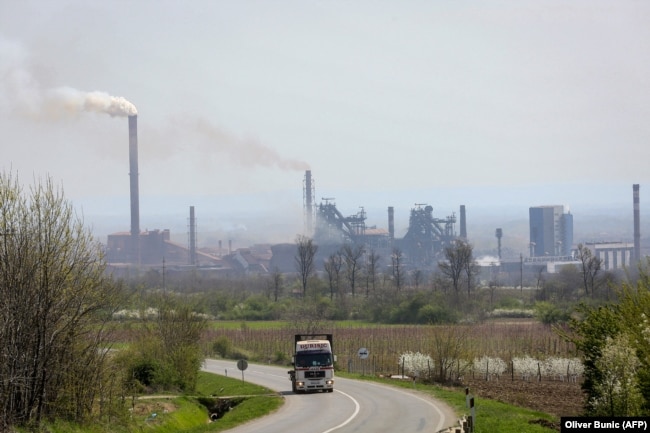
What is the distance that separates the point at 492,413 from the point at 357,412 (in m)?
5.52

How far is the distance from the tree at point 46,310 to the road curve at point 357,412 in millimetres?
6200

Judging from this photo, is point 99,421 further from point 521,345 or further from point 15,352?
point 521,345

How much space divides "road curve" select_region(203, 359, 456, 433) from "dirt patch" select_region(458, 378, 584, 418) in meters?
3.94

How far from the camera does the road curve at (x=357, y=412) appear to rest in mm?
35188

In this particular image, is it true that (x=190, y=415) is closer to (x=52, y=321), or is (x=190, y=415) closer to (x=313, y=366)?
(x=313, y=366)

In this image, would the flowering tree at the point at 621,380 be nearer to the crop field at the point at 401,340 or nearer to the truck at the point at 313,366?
the truck at the point at 313,366

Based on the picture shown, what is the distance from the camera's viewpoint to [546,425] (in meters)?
36.5

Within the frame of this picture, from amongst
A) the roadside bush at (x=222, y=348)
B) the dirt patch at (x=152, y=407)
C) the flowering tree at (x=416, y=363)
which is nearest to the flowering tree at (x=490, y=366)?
the flowering tree at (x=416, y=363)

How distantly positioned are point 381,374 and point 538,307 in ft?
149

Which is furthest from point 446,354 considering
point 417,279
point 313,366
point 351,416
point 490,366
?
point 417,279

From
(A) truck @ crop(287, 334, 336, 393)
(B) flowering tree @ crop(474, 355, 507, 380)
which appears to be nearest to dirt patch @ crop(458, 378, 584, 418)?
(B) flowering tree @ crop(474, 355, 507, 380)

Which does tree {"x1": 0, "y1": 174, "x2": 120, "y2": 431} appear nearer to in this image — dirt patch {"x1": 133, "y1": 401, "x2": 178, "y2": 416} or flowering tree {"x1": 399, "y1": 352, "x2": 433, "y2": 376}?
dirt patch {"x1": 133, "y1": 401, "x2": 178, "y2": 416}

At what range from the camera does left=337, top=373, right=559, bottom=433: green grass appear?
114ft

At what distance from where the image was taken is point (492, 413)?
39281mm
